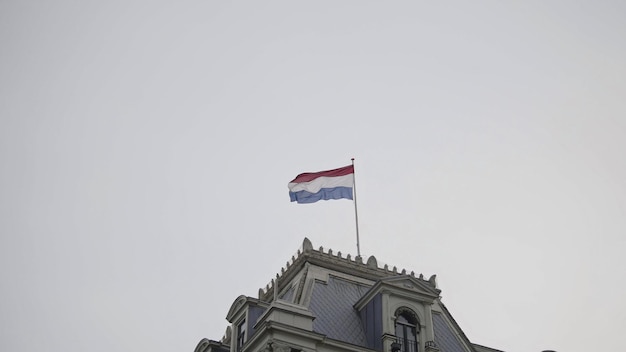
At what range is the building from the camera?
4322 centimetres

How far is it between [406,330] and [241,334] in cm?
815

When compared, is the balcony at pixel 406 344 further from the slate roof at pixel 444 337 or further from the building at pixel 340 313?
the slate roof at pixel 444 337

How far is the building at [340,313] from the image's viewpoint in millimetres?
43219

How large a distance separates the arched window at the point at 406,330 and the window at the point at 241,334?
24.6 ft

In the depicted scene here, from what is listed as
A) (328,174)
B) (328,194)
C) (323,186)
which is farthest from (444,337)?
(328,174)

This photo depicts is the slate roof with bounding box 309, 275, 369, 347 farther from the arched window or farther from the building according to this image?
the arched window

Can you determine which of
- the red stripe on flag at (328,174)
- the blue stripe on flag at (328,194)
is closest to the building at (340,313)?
the blue stripe on flag at (328,194)

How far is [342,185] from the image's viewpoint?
5669 cm

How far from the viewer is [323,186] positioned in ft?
186

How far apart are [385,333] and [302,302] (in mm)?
4579

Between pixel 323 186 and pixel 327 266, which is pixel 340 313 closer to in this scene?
pixel 327 266

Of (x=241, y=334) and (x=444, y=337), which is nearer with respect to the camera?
(x=241, y=334)

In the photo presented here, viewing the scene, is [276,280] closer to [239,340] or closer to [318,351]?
[239,340]

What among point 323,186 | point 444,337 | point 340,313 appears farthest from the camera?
point 323,186
